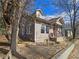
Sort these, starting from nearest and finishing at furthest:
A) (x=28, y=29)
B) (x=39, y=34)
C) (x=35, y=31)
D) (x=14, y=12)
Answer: (x=14, y=12) → (x=35, y=31) → (x=39, y=34) → (x=28, y=29)

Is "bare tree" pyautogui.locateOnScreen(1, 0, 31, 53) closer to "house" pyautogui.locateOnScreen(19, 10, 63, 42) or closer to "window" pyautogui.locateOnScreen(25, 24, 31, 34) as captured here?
"house" pyautogui.locateOnScreen(19, 10, 63, 42)

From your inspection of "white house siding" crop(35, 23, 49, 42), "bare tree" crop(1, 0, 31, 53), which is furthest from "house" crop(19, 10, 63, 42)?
"bare tree" crop(1, 0, 31, 53)

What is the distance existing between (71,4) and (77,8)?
1704mm

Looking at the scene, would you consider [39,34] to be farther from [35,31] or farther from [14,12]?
[14,12]

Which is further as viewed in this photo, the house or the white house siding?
the white house siding

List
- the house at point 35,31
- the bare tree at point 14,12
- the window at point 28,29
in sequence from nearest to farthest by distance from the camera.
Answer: the bare tree at point 14,12 < the house at point 35,31 < the window at point 28,29

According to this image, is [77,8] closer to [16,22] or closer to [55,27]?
[55,27]

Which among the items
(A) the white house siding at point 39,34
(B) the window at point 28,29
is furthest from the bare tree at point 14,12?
(B) the window at point 28,29

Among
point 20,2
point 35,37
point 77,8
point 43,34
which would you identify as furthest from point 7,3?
point 77,8

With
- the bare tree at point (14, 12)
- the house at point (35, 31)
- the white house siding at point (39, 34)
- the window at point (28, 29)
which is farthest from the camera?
the window at point (28, 29)

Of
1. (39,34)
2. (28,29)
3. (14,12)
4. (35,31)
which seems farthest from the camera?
(28,29)

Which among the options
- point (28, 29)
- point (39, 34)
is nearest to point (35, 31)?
point (39, 34)

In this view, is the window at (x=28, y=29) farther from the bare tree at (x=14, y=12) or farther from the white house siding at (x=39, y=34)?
the bare tree at (x=14, y=12)

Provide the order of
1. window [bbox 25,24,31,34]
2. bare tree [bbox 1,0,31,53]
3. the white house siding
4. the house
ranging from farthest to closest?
window [bbox 25,24,31,34]
the white house siding
the house
bare tree [bbox 1,0,31,53]
